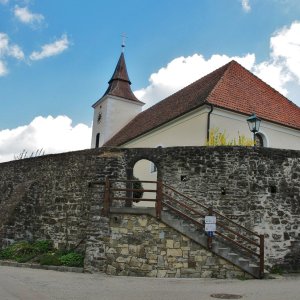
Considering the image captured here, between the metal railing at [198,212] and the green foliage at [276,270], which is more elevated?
the metal railing at [198,212]

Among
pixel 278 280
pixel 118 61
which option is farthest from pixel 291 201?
pixel 118 61

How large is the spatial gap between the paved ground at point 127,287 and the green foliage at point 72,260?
4.04ft

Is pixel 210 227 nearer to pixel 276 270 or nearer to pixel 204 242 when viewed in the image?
pixel 204 242

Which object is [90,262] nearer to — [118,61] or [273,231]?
[273,231]

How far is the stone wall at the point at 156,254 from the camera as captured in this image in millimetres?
11766

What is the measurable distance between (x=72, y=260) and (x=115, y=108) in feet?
84.4

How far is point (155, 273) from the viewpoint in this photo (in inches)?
467

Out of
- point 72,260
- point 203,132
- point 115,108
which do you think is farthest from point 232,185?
point 115,108

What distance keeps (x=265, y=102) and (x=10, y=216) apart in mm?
15155

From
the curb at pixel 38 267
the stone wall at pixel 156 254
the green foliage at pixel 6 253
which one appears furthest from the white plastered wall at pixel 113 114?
the stone wall at pixel 156 254

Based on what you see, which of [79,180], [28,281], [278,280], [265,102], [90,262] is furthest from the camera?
[265,102]

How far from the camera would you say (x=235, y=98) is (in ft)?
72.9

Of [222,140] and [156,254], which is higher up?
[222,140]

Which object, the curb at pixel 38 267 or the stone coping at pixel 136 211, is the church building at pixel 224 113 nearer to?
the stone coping at pixel 136 211
